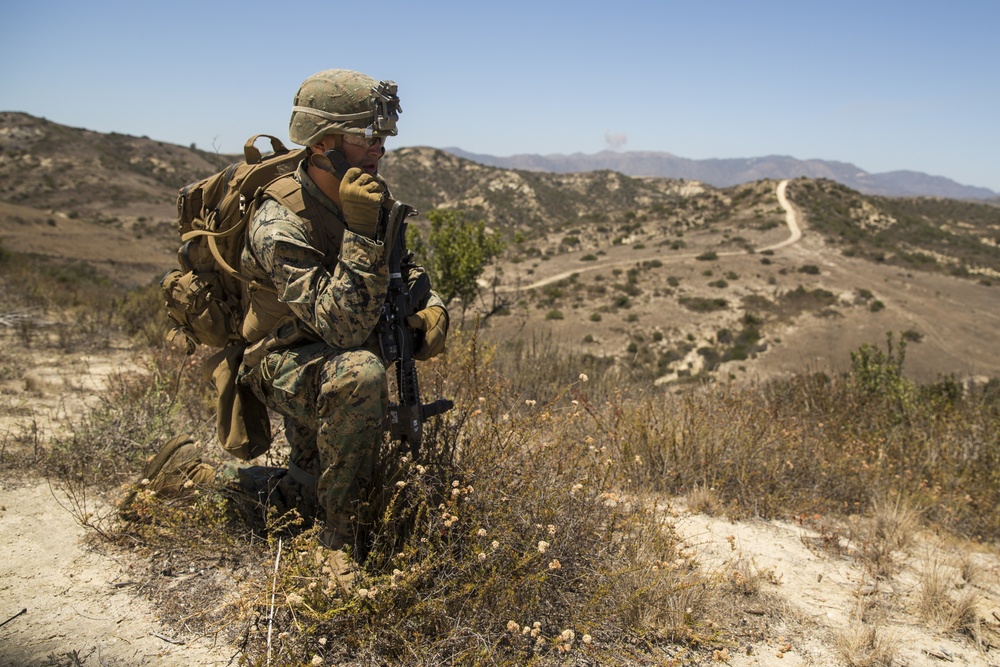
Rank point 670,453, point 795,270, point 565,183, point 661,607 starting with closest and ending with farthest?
point 661,607
point 670,453
point 795,270
point 565,183

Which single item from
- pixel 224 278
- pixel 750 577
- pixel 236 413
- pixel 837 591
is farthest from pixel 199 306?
pixel 837 591

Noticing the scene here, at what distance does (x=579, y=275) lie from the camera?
29250 millimetres

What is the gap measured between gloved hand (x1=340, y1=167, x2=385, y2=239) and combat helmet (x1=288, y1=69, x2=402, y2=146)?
31 centimetres

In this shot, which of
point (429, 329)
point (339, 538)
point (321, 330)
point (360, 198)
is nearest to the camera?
point (360, 198)

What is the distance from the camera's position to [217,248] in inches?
94.5

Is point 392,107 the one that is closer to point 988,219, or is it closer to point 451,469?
point 451,469

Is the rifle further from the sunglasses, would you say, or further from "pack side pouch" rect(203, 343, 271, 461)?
"pack side pouch" rect(203, 343, 271, 461)

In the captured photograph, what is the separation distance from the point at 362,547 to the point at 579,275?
2748cm

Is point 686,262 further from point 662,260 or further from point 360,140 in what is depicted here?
point 360,140

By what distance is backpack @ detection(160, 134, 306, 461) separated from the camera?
95.7 inches

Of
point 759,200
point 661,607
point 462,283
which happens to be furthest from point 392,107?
point 759,200

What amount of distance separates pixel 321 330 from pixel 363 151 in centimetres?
74

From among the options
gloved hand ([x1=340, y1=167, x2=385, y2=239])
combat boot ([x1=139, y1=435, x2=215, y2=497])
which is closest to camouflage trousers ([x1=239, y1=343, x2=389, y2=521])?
gloved hand ([x1=340, y1=167, x2=385, y2=239])

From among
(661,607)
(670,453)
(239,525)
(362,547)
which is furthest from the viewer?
(670,453)
